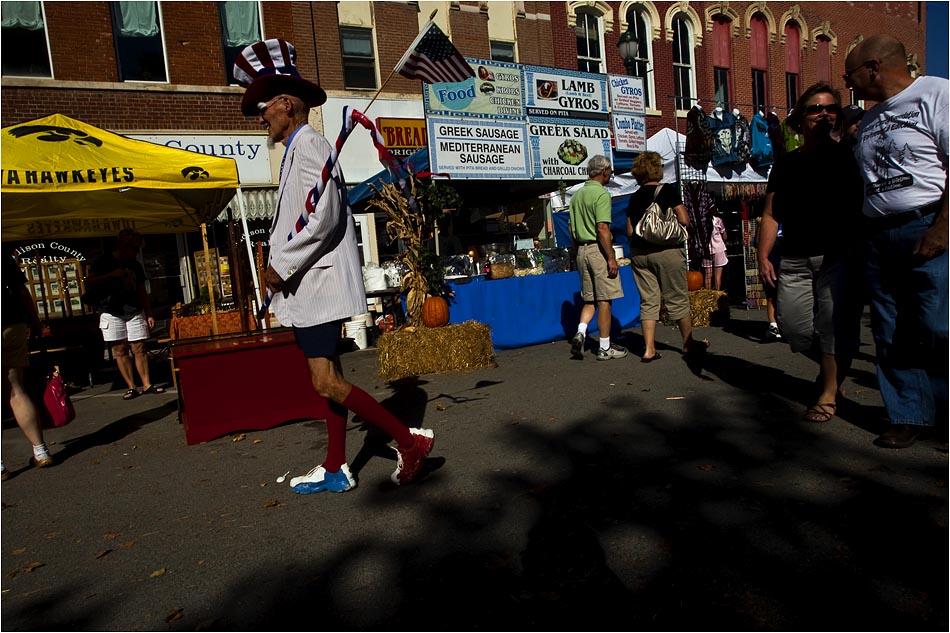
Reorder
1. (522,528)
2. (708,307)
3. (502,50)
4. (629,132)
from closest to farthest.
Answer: (522,528)
(708,307)
(629,132)
(502,50)

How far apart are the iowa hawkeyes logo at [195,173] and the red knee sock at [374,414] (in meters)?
4.88

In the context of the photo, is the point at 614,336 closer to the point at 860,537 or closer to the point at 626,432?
the point at 626,432

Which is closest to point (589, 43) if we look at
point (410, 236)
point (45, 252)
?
point (410, 236)

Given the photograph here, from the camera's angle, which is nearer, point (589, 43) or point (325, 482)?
point (325, 482)

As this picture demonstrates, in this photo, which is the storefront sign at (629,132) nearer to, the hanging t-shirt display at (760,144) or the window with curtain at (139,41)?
the hanging t-shirt display at (760,144)

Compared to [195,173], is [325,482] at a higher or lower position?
lower

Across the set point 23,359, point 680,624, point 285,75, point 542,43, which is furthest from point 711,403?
point 542,43

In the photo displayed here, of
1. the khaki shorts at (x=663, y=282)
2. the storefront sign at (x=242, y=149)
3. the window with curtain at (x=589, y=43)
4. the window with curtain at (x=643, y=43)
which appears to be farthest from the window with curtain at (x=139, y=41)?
the window with curtain at (x=643, y=43)

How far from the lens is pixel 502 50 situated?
1739 cm

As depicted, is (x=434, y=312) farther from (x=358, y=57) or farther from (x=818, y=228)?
(x=358, y=57)

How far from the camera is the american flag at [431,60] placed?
8.99 metres

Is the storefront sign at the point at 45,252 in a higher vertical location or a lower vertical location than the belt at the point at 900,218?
higher

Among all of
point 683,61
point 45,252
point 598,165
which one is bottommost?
point 45,252

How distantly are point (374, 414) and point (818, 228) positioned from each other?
273 cm
